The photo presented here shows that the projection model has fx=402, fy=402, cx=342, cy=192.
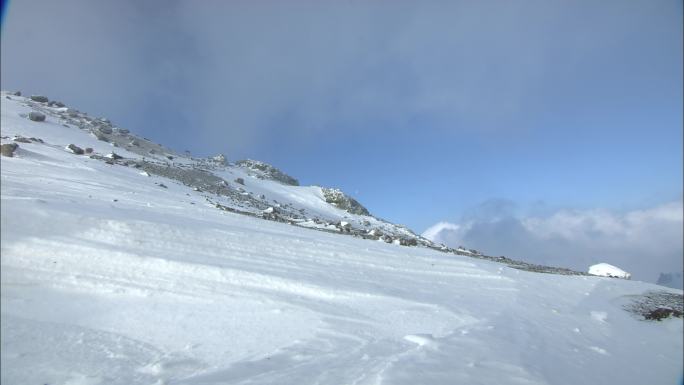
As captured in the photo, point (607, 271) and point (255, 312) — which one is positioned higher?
point (607, 271)

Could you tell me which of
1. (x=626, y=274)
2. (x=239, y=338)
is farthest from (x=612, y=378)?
(x=626, y=274)

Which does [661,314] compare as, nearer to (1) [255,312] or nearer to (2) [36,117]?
(1) [255,312]

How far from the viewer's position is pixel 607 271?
2528 centimetres

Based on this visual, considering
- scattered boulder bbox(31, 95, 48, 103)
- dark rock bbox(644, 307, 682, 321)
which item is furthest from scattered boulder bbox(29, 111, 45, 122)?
dark rock bbox(644, 307, 682, 321)

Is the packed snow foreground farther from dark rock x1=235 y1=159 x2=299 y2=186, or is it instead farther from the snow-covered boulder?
dark rock x1=235 y1=159 x2=299 y2=186

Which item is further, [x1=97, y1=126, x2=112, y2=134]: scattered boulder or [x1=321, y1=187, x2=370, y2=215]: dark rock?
[x1=321, y1=187, x2=370, y2=215]: dark rock

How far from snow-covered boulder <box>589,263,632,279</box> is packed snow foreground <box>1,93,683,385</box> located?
1013 cm

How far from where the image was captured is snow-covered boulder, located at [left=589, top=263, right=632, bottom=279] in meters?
24.6

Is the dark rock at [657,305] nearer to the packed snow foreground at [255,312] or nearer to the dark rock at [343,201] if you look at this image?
the packed snow foreground at [255,312]

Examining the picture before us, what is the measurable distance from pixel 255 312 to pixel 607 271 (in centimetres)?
2510

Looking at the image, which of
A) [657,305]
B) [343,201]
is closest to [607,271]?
[657,305]

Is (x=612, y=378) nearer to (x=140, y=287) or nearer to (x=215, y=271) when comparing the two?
(x=215, y=271)

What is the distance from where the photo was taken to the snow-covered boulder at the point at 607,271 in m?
24.6

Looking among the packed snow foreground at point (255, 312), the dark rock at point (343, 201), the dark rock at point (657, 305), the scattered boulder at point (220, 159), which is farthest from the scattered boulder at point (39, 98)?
the dark rock at point (657, 305)
